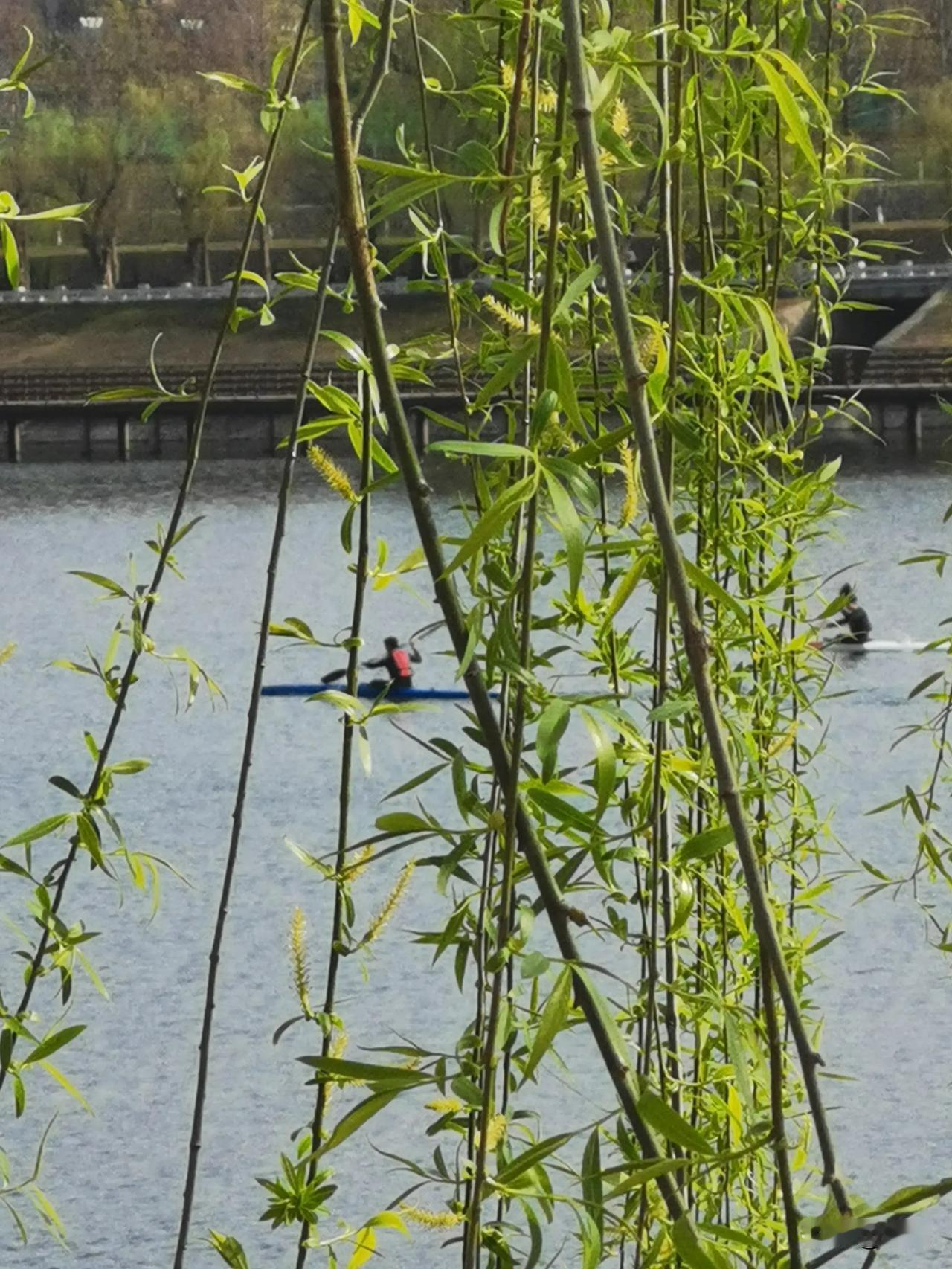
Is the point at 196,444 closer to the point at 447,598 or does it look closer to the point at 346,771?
the point at 346,771

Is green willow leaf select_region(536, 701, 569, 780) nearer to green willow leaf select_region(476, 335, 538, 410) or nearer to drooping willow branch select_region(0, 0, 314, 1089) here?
green willow leaf select_region(476, 335, 538, 410)

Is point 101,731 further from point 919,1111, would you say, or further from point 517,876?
point 517,876

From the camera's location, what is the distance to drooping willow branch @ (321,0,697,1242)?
29.1 inches

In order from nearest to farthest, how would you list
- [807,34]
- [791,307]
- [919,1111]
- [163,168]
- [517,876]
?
[517,876] → [807,34] → [919,1111] → [791,307] → [163,168]

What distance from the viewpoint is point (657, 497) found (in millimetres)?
644

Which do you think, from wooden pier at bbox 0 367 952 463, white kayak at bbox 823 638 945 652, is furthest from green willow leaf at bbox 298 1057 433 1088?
wooden pier at bbox 0 367 952 463

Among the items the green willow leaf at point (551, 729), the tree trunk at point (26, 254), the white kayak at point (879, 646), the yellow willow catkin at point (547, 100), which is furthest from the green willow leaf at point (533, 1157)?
the tree trunk at point (26, 254)

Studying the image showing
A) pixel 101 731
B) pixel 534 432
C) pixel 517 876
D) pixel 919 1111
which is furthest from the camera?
pixel 101 731

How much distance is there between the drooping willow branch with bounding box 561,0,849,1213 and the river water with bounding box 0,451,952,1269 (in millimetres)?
177

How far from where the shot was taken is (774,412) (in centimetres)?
207

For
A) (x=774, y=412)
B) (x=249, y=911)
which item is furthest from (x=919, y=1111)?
(x=774, y=412)

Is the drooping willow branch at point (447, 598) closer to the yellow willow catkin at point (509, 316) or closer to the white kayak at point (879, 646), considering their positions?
the yellow willow catkin at point (509, 316)

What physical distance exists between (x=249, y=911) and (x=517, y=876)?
924cm

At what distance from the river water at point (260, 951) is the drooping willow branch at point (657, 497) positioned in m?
0.18
